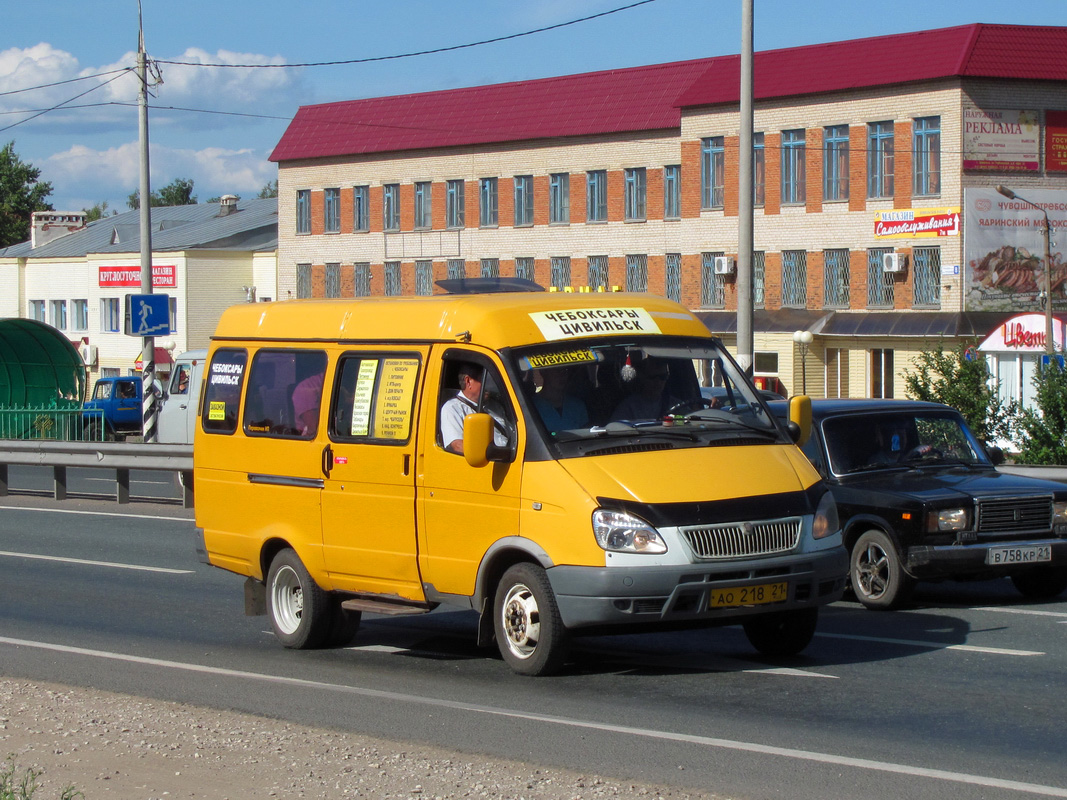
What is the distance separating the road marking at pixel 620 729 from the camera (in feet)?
19.7

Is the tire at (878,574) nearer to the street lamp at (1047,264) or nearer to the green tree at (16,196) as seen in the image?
the street lamp at (1047,264)

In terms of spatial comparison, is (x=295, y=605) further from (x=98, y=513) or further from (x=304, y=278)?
(x=304, y=278)

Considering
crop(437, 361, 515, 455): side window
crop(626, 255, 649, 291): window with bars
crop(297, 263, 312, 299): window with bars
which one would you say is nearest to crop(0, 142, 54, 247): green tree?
crop(297, 263, 312, 299): window with bars

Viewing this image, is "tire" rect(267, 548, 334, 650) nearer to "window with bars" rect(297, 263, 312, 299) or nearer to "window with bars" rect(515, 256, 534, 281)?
"window with bars" rect(515, 256, 534, 281)

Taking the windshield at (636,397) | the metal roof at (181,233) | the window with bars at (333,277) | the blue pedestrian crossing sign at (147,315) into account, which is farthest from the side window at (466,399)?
the metal roof at (181,233)

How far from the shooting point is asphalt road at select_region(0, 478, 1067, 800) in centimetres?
634

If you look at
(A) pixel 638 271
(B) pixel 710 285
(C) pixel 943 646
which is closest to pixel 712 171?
(B) pixel 710 285

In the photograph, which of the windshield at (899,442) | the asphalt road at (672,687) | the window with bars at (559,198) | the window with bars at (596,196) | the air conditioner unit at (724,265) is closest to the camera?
the asphalt road at (672,687)

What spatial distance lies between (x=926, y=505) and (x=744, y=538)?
9.69 ft

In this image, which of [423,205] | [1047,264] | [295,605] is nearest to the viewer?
[295,605]

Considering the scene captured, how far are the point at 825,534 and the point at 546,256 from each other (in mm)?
51682

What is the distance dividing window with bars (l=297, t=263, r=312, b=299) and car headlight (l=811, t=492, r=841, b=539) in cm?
6132

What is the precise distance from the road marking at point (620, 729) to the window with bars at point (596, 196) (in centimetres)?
4888

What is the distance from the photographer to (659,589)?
25.8 feet
